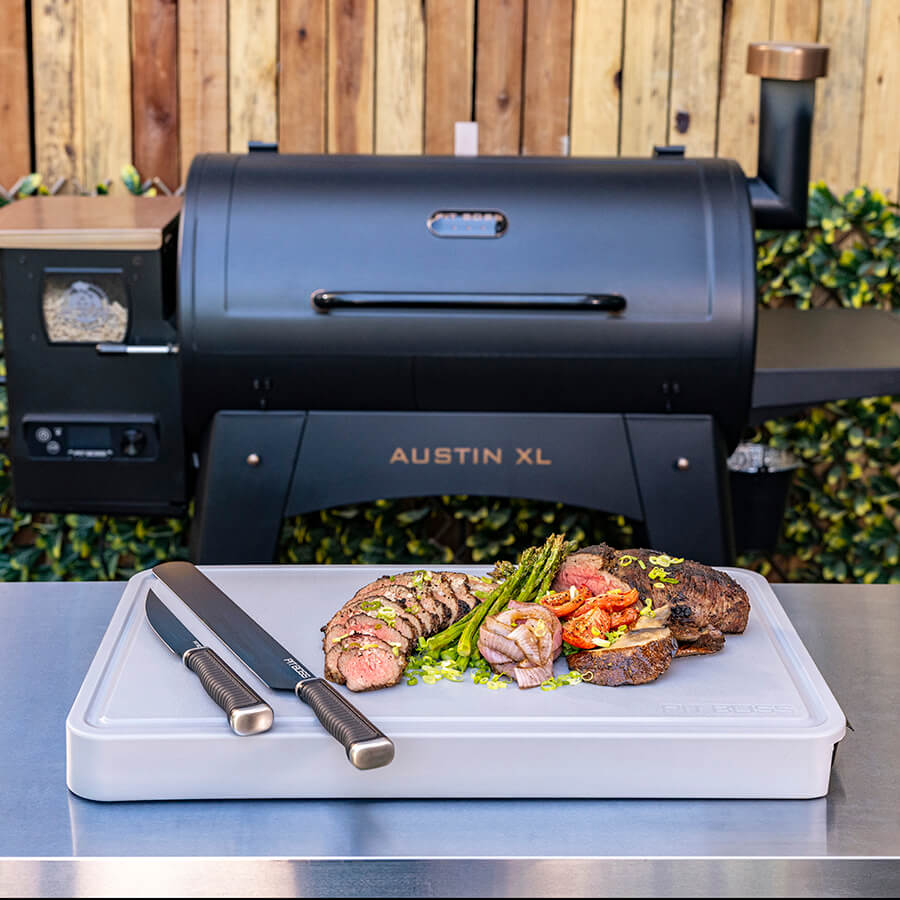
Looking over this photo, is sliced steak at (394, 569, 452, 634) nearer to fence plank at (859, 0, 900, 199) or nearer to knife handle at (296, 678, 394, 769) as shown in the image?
knife handle at (296, 678, 394, 769)

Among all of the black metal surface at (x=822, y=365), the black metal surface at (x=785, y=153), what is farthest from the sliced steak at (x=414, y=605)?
the black metal surface at (x=785, y=153)

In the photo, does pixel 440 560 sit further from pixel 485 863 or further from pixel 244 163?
pixel 485 863

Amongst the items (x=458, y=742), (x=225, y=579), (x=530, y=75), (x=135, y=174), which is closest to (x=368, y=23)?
(x=530, y=75)

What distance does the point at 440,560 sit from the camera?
10.2 feet

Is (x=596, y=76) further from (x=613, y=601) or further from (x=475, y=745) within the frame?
(x=475, y=745)

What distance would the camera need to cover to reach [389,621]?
3.40 feet

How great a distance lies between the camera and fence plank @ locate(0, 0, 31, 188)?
9.57 feet

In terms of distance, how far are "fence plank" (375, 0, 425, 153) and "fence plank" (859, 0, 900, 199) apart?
43.0 inches

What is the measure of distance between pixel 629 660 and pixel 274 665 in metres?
0.29

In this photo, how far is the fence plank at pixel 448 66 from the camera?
115 inches

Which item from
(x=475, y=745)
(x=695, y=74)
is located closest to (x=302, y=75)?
(x=695, y=74)

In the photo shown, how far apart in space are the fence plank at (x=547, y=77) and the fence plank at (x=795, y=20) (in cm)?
50

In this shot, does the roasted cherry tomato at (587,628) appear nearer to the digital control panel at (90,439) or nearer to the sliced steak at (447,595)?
the sliced steak at (447,595)

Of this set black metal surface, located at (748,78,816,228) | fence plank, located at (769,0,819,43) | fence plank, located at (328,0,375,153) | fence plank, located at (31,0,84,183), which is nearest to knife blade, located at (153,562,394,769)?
black metal surface, located at (748,78,816,228)
